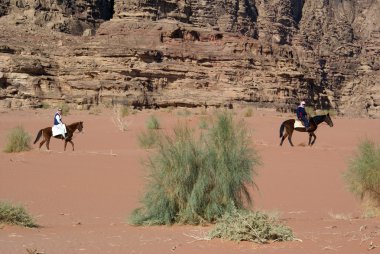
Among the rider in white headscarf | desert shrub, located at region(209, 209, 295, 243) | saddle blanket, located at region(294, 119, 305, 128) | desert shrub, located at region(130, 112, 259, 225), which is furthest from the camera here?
saddle blanket, located at region(294, 119, 305, 128)

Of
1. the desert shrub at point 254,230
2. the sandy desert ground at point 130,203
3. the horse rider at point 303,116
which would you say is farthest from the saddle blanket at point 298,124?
the desert shrub at point 254,230

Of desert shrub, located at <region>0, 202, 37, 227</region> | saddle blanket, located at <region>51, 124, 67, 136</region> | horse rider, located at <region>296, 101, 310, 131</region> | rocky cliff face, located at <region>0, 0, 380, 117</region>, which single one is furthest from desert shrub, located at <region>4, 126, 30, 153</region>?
rocky cliff face, located at <region>0, 0, 380, 117</region>

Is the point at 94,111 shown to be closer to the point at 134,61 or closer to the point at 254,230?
the point at 134,61

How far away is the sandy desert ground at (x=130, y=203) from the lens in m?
6.70

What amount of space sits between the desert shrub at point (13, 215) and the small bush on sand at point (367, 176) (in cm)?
437

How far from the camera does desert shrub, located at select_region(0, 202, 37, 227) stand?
26.3 feet

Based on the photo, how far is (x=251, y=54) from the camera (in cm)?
4947

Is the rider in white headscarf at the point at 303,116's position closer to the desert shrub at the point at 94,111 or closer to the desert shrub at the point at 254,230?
the desert shrub at the point at 254,230

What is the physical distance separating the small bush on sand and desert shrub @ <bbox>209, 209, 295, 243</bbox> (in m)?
2.86

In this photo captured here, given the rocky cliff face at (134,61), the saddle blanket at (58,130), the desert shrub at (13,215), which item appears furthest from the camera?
the rocky cliff face at (134,61)

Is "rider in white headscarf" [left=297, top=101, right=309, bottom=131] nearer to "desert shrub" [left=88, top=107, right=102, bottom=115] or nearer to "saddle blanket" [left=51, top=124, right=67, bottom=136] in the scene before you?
"saddle blanket" [left=51, top=124, right=67, bottom=136]

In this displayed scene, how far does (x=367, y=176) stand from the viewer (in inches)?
369

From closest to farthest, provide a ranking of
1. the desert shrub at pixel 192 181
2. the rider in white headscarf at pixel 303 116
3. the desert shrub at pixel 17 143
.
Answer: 1. the desert shrub at pixel 192 181
2. the desert shrub at pixel 17 143
3. the rider in white headscarf at pixel 303 116

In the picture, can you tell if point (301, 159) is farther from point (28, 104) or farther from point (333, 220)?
point (28, 104)
